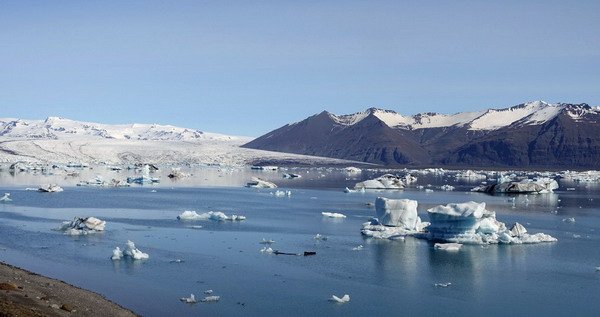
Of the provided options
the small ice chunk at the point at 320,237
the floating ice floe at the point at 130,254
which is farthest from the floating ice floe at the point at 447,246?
the floating ice floe at the point at 130,254

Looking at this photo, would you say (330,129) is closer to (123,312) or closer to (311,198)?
(311,198)

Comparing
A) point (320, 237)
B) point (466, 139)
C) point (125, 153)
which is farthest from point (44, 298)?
point (466, 139)

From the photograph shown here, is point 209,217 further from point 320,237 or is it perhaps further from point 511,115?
point 511,115

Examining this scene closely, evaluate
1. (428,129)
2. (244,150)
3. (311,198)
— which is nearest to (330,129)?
(428,129)

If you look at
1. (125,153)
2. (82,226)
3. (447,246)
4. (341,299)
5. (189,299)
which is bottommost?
(341,299)

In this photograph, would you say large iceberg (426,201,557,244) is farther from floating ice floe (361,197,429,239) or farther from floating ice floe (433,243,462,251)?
floating ice floe (361,197,429,239)

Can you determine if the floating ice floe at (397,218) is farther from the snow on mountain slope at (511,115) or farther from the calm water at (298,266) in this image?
the snow on mountain slope at (511,115)

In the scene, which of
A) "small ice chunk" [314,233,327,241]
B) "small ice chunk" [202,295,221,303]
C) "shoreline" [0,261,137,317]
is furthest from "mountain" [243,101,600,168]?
"shoreline" [0,261,137,317]
